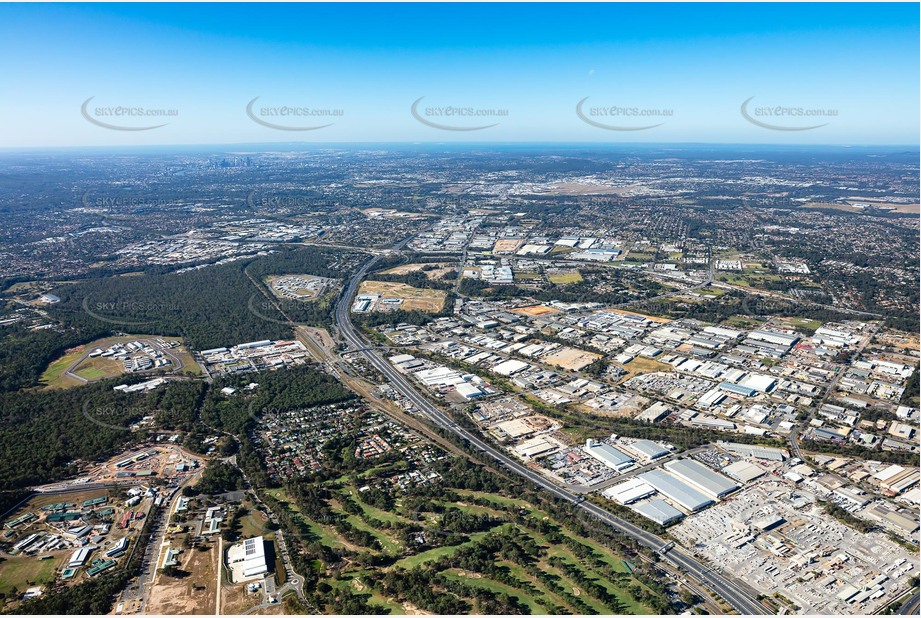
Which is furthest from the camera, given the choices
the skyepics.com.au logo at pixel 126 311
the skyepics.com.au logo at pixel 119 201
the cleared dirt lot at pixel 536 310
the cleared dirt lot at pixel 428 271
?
the skyepics.com.au logo at pixel 119 201

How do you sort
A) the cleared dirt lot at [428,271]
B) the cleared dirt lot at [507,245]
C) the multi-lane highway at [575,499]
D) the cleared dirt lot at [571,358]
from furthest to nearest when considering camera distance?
the cleared dirt lot at [507,245]
the cleared dirt lot at [428,271]
the cleared dirt lot at [571,358]
the multi-lane highway at [575,499]

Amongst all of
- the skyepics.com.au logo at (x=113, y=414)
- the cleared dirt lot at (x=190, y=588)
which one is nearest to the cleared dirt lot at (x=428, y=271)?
the skyepics.com.au logo at (x=113, y=414)

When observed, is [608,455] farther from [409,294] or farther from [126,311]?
[126,311]

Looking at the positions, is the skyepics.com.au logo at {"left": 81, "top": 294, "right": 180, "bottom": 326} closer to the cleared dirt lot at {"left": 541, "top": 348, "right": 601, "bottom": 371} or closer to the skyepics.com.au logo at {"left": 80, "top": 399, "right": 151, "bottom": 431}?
the skyepics.com.au logo at {"left": 80, "top": 399, "right": 151, "bottom": 431}

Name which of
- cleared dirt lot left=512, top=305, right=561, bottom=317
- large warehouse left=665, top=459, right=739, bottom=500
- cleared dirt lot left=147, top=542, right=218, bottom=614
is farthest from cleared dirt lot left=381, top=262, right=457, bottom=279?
cleared dirt lot left=147, top=542, right=218, bottom=614

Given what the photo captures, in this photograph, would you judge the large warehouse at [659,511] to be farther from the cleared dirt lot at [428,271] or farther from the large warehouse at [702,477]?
the cleared dirt lot at [428,271]

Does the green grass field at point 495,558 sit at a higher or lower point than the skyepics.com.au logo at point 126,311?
lower
